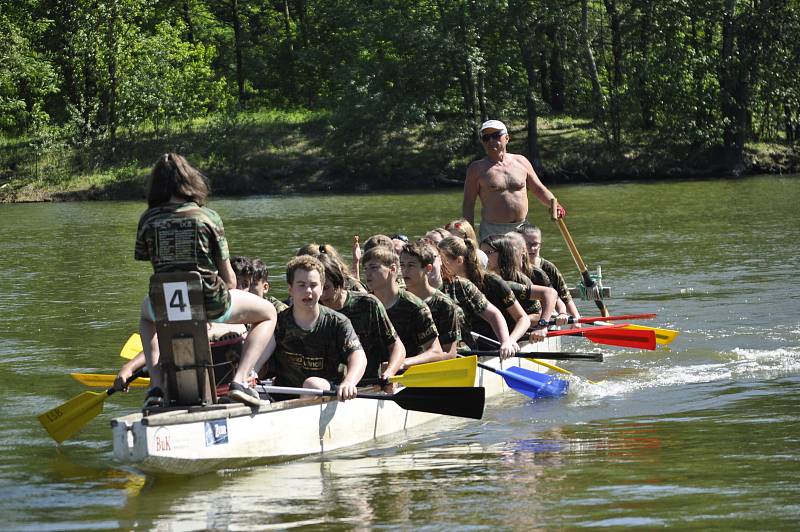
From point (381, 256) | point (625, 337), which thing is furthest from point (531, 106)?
point (381, 256)

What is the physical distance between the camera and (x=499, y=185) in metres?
11.5

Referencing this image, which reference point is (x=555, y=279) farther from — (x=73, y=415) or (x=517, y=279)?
(x=73, y=415)

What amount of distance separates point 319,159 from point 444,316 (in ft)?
105

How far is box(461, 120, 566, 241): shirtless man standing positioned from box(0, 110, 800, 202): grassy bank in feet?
86.2

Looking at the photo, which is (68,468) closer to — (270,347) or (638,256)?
(270,347)

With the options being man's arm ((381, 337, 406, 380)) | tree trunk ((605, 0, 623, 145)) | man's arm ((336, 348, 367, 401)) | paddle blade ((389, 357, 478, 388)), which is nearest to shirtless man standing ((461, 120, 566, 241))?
paddle blade ((389, 357, 478, 388))

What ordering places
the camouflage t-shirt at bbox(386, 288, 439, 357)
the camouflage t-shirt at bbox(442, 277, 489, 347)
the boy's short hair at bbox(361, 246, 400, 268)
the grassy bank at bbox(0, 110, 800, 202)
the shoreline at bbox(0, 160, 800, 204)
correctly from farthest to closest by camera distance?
the grassy bank at bbox(0, 110, 800, 202)
the shoreline at bbox(0, 160, 800, 204)
the camouflage t-shirt at bbox(442, 277, 489, 347)
the camouflage t-shirt at bbox(386, 288, 439, 357)
the boy's short hair at bbox(361, 246, 400, 268)

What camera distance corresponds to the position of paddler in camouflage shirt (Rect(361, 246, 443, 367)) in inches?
307

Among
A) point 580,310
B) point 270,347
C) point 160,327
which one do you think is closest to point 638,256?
point 580,310

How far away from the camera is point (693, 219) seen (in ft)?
78.3

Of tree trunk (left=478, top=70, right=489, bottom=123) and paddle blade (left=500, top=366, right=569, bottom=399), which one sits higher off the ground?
tree trunk (left=478, top=70, right=489, bottom=123)

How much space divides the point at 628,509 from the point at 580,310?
26.4ft

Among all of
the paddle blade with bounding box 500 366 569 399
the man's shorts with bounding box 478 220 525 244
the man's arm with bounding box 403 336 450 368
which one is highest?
the man's shorts with bounding box 478 220 525 244

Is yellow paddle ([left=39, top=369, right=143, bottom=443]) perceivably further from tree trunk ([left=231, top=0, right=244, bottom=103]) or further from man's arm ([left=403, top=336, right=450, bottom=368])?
tree trunk ([left=231, top=0, right=244, bottom=103])
